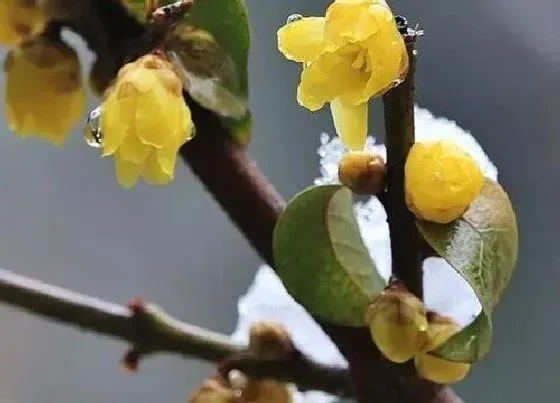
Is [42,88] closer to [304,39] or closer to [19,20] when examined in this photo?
[19,20]

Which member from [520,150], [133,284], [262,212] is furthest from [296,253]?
[133,284]

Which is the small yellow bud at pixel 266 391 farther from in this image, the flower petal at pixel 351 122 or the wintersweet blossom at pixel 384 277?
the flower petal at pixel 351 122

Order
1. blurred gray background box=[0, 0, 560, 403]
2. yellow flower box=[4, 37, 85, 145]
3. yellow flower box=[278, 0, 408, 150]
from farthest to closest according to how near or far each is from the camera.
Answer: blurred gray background box=[0, 0, 560, 403] < yellow flower box=[4, 37, 85, 145] < yellow flower box=[278, 0, 408, 150]

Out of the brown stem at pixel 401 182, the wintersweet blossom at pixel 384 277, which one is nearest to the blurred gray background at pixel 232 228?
the wintersweet blossom at pixel 384 277

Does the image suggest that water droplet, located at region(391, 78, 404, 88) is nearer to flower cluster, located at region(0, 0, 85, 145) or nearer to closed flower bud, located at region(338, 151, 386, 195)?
closed flower bud, located at region(338, 151, 386, 195)

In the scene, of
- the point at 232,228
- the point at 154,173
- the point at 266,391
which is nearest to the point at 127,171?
the point at 154,173

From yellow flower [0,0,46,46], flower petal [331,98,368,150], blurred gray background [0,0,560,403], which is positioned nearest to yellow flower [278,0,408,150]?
flower petal [331,98,368,150]

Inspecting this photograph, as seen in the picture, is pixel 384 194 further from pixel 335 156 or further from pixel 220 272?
pixel 220 272

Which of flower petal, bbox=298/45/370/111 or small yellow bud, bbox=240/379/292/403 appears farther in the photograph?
small yellow bud, bbox=240/379/292/403
